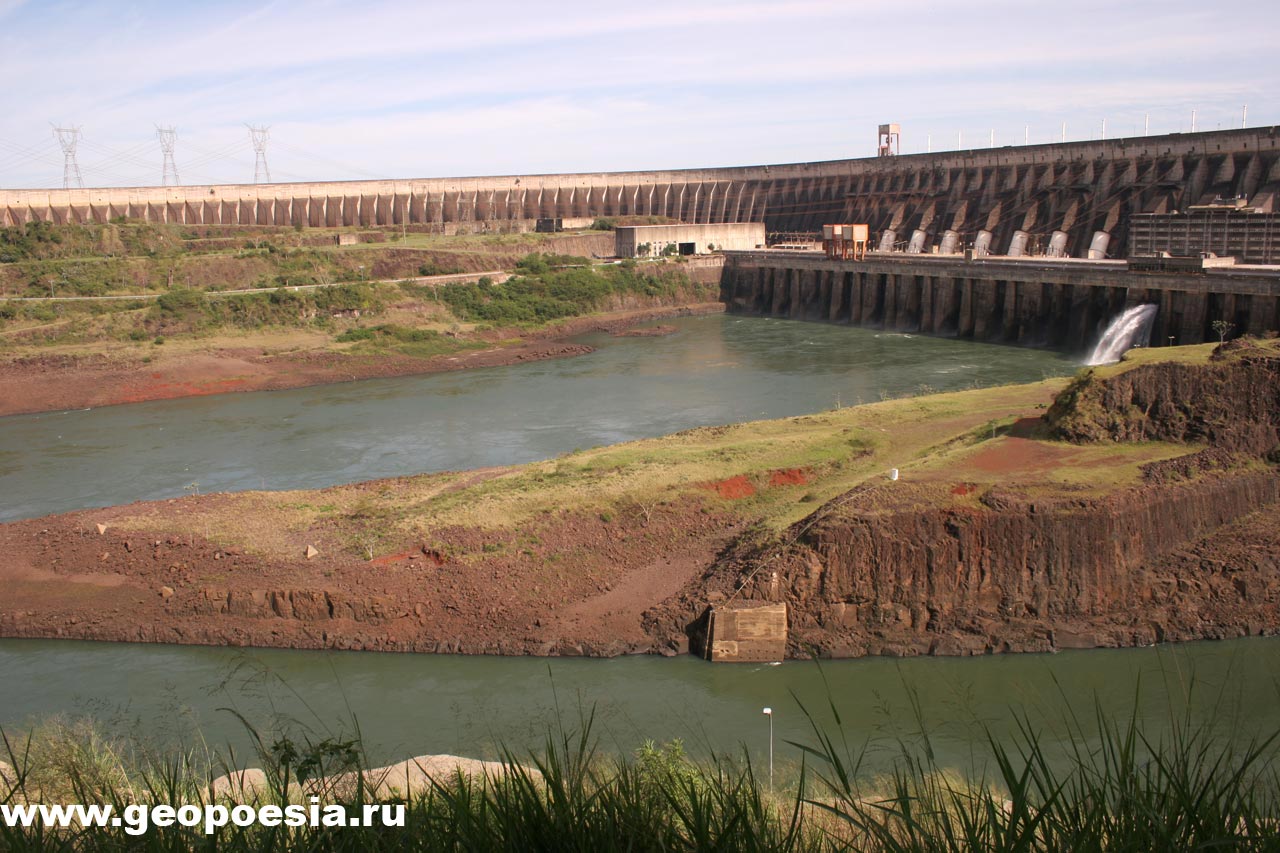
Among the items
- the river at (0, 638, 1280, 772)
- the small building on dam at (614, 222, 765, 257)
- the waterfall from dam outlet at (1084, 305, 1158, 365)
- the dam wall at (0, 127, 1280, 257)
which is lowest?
the river at (0, 638, 1280, 772)

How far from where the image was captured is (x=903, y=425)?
107 feet

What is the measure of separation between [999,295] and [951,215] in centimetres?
2186

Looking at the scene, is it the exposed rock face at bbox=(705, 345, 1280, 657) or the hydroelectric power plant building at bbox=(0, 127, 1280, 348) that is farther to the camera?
the hydroelectric power plant building at bbox=(0, 127, 1280, 348)

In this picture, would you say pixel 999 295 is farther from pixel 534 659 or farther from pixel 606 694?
pixel 606 694

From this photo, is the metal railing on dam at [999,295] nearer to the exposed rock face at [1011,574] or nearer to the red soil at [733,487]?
the exposed rock face at [1011,574]

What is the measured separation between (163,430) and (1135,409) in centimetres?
3561

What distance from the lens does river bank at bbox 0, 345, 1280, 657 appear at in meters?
21.7

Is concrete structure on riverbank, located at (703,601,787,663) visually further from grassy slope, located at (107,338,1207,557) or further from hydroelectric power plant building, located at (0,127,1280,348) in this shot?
hydroelectric power plant building, located at (0,127,1280,348)

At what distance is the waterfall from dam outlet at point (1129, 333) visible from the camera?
4988 cm

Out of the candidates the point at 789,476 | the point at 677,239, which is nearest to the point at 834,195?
the point at 677,239

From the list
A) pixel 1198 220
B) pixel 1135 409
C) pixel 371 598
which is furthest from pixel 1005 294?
pixel 371 598

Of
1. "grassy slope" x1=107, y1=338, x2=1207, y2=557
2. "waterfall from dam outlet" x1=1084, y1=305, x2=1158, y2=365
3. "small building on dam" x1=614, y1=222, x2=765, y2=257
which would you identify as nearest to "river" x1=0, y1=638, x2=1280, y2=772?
"grassy slope" x1=107, y1=338, x2=1207, y2=557

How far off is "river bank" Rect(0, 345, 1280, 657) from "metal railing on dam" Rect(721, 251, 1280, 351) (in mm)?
20817

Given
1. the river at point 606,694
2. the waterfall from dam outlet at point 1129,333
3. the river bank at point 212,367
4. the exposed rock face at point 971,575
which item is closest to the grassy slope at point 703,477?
Result: the exposed rock face at point 971,575
